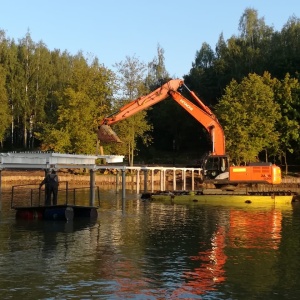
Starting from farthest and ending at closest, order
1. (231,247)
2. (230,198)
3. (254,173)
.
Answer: (254,173), (230,198), (231,247)

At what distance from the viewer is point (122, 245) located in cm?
2491

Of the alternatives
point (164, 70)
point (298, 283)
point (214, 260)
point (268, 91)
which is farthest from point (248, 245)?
point (164, 70)

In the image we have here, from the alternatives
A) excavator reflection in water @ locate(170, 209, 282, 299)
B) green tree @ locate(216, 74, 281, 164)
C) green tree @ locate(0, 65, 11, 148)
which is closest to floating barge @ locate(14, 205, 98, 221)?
excavator reflection in water @ locate(170, 209, 282, 299)

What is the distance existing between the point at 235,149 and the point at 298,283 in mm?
55216

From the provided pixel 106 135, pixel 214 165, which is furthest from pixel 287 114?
pixel 106 135

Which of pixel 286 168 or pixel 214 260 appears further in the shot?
pixel 286 168

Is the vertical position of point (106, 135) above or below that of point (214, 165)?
above

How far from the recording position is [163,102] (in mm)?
105562

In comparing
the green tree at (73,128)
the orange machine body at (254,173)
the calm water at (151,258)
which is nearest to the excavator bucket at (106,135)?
the orange machine body at (254,173)

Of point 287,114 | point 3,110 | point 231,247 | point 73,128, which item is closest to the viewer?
point 231,247

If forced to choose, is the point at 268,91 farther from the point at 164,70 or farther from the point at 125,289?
the point at 125,289

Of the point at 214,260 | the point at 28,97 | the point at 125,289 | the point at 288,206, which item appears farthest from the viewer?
the point at 28,97

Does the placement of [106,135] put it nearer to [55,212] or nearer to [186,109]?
[186,109]

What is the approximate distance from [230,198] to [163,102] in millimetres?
61807
